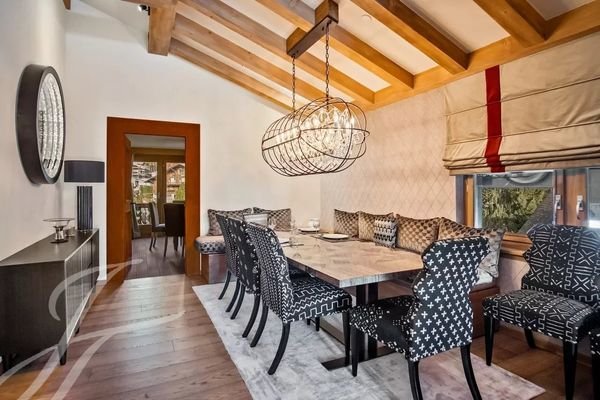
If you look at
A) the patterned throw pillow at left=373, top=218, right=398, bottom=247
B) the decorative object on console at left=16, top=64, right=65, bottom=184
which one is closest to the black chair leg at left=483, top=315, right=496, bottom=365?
the patterned throw pillow at left=373, top=218, right=398, bottom=247

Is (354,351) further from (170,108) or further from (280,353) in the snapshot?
(170,108)

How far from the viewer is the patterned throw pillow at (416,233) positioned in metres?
3.42

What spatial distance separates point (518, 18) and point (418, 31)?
2.45ft

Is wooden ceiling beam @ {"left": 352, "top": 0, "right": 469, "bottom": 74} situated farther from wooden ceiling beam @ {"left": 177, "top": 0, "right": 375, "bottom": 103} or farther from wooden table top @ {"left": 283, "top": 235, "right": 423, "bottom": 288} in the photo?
wooden table top @ {"left": 283, "top": 235, "right": 423, "bottom": 288}

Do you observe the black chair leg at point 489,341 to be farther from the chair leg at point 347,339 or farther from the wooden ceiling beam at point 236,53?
the wooden ceiling beam at point 236,53

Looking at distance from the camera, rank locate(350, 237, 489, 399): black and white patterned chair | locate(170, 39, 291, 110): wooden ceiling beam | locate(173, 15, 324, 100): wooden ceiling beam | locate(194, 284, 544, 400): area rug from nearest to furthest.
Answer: locate(350, 237, 489, 399): black and white patterned chair → locate(194, 284, 544, 400): area rug → locate(173, 15, 324, 100): wooden ceiling beam → locate(170, 39, 291, 110): wooden ceiling beam

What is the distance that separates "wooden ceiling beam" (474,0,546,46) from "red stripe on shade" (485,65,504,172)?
421 millimetres

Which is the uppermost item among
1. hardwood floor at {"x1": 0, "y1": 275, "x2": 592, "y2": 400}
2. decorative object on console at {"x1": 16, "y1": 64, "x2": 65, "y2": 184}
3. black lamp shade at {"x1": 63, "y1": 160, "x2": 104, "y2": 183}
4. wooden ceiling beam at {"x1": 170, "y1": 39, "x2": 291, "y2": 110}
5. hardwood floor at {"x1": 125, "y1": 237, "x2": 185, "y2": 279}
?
wooden ceiling beam at {"x1": 170, "y1": 39, "x2": 291, "y2": 110}

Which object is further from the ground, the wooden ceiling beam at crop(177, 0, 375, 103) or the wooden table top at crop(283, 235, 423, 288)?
the wooden ceiling beam at crop(177, 0, 375, 103)

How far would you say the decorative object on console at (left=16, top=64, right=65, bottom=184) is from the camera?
275 cm

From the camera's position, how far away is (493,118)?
10.0ft

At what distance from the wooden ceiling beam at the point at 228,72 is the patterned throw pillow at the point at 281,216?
5.81 feet

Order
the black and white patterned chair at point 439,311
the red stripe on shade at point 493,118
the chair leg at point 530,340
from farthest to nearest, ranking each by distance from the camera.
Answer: the red stripe on shade at point 493,118, the chair leg at point 530,340, the black and white patterned chair at point 439,311

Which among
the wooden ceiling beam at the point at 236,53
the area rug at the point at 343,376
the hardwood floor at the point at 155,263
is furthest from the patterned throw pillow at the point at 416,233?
the hardwood floor at the point at 155,263
